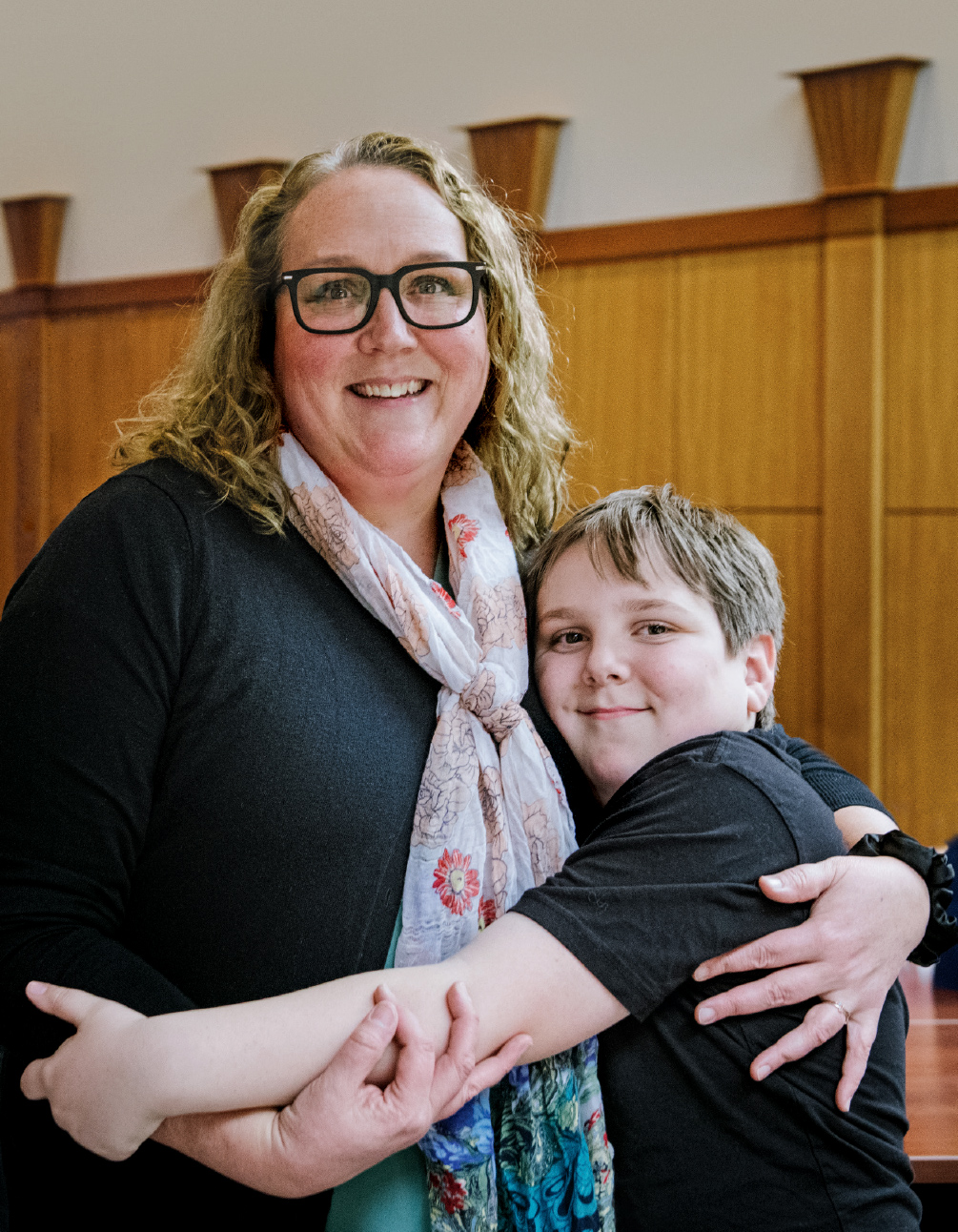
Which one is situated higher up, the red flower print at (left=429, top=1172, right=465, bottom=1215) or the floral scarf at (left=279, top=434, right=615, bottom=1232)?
the floral scarf at (left=279, top=434, right=615, bottom=1232)

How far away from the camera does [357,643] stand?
51.8 inches

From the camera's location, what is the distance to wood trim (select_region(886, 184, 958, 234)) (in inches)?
191

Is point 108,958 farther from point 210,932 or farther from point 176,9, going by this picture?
point 176,9

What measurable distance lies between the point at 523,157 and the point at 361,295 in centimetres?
451

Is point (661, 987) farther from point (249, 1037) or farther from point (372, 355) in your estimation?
point (372, 355)

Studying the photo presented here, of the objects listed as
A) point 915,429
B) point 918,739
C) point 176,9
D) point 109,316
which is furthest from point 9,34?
point 918,739

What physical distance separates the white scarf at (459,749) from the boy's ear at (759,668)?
0.27 m

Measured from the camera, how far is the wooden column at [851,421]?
16.2 feet

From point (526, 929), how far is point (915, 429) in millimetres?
4381

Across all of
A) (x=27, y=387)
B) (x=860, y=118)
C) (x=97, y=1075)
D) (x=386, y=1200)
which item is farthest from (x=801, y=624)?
(x=27, y=387)

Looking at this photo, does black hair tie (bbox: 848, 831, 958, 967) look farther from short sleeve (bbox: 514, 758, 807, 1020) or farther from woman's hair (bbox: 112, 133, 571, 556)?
woman's hair (bbox: 112, 133, 571, 556)

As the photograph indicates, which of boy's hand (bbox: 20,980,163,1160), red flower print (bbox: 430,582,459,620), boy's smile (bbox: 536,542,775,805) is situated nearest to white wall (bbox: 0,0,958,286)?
boy's smile (bbox: 536,542,775,805)

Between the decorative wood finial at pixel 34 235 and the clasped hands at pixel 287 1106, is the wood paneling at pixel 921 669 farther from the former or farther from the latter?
the decorative wood finial at pixel 34 235

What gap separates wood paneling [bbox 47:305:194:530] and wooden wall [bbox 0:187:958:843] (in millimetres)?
2509
